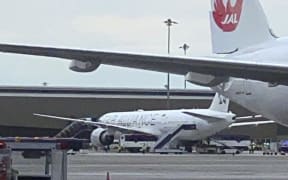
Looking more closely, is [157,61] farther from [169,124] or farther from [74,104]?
[74,104]

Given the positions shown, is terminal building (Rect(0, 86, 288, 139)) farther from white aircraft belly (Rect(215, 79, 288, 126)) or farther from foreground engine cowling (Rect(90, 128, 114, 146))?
white aircraft belly (Rect(215, 79, 288, 126))

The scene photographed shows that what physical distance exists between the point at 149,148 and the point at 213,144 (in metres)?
5.74

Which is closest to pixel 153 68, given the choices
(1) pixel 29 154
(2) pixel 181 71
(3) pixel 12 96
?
(2) pixel 181 71

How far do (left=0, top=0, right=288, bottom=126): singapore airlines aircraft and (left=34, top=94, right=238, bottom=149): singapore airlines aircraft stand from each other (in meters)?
39.8

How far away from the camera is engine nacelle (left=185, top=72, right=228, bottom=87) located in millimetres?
23530

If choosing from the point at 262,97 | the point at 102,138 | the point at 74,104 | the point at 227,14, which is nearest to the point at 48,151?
the point at 262,97

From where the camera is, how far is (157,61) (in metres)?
22.0

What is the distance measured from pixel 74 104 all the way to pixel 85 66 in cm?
8475

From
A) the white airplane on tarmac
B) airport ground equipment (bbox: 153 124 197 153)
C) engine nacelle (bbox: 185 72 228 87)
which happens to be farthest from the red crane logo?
airport ground equipment (bbox: 153 124 197 153)

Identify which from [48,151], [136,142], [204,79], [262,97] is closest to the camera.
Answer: [48,151]

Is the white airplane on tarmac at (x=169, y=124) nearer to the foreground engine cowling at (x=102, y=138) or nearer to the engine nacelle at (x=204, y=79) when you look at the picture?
the foreground engine cowling at (x=102, y=138)

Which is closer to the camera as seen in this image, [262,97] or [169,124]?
[262,97]

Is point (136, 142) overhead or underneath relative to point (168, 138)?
underneath

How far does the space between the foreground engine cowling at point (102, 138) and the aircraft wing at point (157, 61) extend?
52.8 metres
